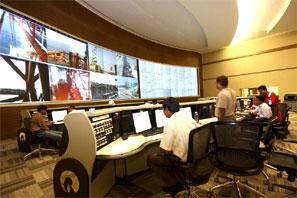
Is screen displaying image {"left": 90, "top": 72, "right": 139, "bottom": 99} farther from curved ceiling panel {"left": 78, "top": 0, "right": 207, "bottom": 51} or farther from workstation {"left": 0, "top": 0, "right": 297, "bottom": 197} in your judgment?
curved ceiling panel {"left": 78, "top": 0, "right": 207, "bottom": 51}

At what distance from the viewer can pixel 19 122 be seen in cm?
552

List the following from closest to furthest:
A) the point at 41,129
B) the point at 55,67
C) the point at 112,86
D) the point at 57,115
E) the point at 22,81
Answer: the point at 41,129, the point at 57,115, the point at 22,81, the point at 55,67, the point at 112,86

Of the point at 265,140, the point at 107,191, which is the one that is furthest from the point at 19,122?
the point at 265,140

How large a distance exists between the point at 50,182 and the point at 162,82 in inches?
347

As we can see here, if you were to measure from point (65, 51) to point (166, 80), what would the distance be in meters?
6.24

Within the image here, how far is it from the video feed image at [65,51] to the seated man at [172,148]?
4.83 m

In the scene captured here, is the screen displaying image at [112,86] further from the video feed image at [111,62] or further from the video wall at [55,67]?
the video feed image at [111,62]

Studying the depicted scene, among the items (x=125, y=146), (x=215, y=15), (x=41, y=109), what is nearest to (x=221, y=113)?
(x=125, y=146)

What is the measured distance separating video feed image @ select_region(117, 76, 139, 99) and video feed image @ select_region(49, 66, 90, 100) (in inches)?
67.7

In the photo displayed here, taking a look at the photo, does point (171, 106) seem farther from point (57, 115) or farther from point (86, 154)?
point (57, 115)

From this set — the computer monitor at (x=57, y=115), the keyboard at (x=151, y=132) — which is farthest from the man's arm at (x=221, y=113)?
the computer monitor at (x=57, y=115)

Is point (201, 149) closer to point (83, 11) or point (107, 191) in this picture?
point (107, 191)

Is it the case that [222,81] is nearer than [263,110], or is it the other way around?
[222,81]

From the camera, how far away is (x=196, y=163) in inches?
86.6
